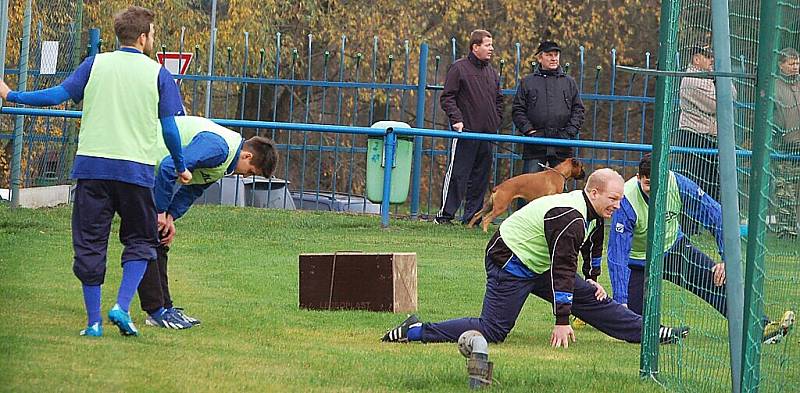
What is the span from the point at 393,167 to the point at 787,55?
9.81 meters

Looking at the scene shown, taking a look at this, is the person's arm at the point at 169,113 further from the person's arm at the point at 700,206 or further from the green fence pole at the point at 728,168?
the green fence pole at the point at 728,168

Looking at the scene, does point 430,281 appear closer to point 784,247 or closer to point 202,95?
point 784,247

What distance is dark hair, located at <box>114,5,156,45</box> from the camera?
726 cm

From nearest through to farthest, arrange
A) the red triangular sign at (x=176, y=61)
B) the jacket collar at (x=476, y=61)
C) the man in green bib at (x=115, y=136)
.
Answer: the man in green bib at (x=115, y=136) < the jacket collar at (x=476, y=61) < the red triangular sign at (x=176, y=61)

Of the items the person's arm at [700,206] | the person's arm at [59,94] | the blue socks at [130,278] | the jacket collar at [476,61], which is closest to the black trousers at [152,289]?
the blue socks at [130,278]

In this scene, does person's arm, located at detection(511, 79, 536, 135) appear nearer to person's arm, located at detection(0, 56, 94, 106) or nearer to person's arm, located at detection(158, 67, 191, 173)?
person's arm, located at detection(158, 67, 191, 173)

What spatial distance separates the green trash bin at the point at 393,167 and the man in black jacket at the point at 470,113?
0.59 metres

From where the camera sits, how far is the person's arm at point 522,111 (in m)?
15.4

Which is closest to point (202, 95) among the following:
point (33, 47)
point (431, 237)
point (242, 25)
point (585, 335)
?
point (242, 25)

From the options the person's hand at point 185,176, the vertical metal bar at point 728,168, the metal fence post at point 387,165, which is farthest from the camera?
the metal fence post at point 387,165

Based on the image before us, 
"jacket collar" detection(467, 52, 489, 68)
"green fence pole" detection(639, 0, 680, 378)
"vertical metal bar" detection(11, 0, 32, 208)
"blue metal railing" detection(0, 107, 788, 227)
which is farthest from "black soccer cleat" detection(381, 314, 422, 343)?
"vertical metal bar" detection(11, 0, 32, 208)

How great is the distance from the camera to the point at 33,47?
17859mm

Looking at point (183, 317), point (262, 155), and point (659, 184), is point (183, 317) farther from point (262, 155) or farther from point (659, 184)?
point (659, 184)

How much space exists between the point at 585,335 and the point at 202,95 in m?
18.7
